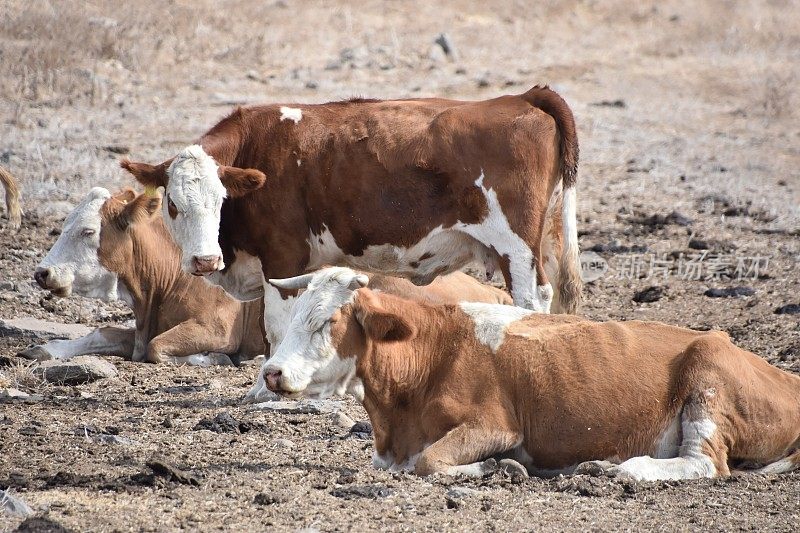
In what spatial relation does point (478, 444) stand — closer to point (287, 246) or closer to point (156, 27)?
point (287, 246)

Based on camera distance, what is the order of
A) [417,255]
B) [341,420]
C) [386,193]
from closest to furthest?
[341,420], [386,193], [417,255]

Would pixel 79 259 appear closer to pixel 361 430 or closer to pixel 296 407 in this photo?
pixel 296 407

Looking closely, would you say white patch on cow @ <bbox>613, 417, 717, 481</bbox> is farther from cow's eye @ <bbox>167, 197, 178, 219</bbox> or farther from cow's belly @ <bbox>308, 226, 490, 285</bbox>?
cow's eye @ <bbox>167, 197, 178, 219</bbox>

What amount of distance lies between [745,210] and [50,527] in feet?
37.8

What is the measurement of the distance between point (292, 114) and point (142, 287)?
8.73 ft

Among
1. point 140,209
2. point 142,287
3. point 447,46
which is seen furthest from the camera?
point 447,46

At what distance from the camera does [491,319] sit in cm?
781

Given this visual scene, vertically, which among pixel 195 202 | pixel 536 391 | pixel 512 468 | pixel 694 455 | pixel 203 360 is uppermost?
pixel 195 202

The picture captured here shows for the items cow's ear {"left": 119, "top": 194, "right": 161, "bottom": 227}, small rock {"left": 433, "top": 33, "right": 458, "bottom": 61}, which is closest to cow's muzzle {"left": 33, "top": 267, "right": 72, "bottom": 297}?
cow's ear {"left": 119, "top": 194, "right": 161, "bottom": 227}

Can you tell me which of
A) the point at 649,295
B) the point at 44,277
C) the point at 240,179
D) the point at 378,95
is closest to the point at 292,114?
the point at 240,179

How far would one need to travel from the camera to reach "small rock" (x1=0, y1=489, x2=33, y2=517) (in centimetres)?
610

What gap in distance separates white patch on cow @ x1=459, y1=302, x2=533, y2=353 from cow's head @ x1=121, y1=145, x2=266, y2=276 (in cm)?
212

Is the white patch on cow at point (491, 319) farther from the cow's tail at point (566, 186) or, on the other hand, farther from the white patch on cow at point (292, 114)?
the white patch on cow at point (292, 114)

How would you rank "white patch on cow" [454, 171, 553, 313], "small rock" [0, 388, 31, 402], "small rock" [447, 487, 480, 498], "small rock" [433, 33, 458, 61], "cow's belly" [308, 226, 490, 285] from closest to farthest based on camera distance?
Answer: "small rock" [447, 487, 480, 498] < "small rock" [0, 388, 31, 402] < "white patch on cow" [454, 171, 553, 313] < "cow's belly" [308, 226, 490, 285] < "small rock" [433, 33, 458, 61]
